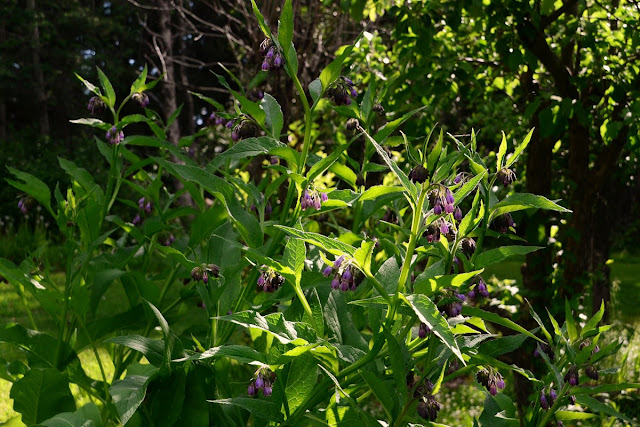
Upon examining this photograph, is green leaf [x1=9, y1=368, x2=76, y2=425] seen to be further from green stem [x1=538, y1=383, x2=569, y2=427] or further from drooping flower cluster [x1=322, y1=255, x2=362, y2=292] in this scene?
green stem [x1=538, y1=383, x2=569, y2=427]

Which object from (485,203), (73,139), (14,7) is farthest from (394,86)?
(14,7)

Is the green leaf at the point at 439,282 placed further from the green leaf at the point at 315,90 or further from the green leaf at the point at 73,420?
the green leaf at the point at 73,420

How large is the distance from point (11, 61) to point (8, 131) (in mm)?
2952

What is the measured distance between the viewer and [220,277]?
1.63m

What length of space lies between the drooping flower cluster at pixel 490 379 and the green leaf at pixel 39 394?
0.98 m

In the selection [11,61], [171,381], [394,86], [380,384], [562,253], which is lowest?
[11,61]

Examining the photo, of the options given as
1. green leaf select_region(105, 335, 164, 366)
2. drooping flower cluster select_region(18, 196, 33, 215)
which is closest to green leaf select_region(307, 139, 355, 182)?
green leaf select_region(105, 335, 164, 366)

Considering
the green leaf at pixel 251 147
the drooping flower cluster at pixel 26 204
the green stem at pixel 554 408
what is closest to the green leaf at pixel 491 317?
the green stem at pixel 554 408

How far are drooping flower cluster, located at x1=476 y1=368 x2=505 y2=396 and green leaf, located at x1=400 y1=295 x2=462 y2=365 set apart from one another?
1.18 ft

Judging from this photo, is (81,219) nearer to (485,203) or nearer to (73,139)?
(485,203)

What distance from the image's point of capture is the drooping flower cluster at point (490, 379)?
1370mm

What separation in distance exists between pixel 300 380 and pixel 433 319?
45cm

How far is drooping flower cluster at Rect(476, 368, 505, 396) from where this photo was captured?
137 cm

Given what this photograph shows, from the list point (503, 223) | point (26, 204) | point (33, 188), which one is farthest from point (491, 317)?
point (26, 204)
